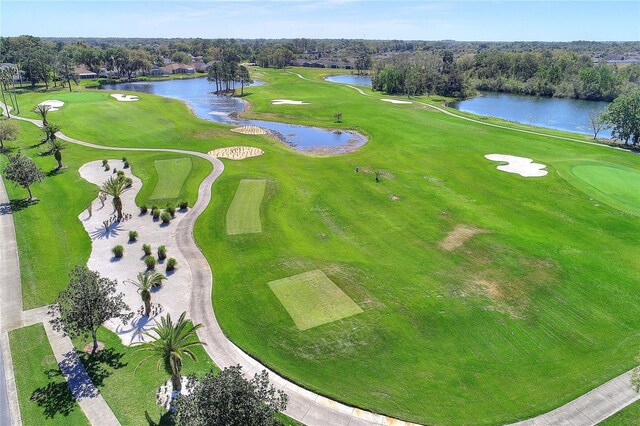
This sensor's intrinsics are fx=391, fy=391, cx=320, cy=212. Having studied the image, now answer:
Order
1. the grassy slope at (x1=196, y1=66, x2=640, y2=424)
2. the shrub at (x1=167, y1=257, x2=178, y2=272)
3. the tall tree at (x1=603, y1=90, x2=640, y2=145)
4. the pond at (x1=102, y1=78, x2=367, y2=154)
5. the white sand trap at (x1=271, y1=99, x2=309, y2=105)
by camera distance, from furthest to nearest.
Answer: the white sand trap at (x1=271, y1=99, x2=309, y2=105)
the pond at (x1=102, y1=78, x2=367, y2=154)
the tall tree at (x1=603, y1=90, x2=640, y2=145)
the shrub at (x1=167, y1=257, x2=178, y2=272)
the grassy slope at (x1=196, y1=66, x2=640, y2=424)

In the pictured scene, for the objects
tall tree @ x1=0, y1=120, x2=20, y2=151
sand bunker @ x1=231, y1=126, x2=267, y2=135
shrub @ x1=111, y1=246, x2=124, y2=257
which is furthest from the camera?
sand bunker @ x1=231, y1=126, x2=267, y2=135

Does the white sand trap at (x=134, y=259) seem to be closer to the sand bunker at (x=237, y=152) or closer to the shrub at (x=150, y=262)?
the shrub at (x=150, y=262)

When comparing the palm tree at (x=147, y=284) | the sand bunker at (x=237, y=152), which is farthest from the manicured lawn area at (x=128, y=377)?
the sand bunker at (x=237, y=152)

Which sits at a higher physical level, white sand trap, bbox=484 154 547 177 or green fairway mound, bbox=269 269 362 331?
white sand trap, bbox=484 154 547 177

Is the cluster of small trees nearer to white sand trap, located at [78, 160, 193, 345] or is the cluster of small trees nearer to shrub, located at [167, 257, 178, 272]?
white sand trap, located at [78, 160, 193, 345]

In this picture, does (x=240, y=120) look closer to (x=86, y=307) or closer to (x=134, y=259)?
(x=134, y=259)

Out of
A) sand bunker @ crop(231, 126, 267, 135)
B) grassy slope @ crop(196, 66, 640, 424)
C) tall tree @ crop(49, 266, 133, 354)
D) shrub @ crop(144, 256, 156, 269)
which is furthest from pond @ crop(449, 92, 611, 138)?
tall tree @ crop(49, 266, 133, 354)

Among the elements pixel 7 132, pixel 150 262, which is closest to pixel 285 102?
pixel 7 132
